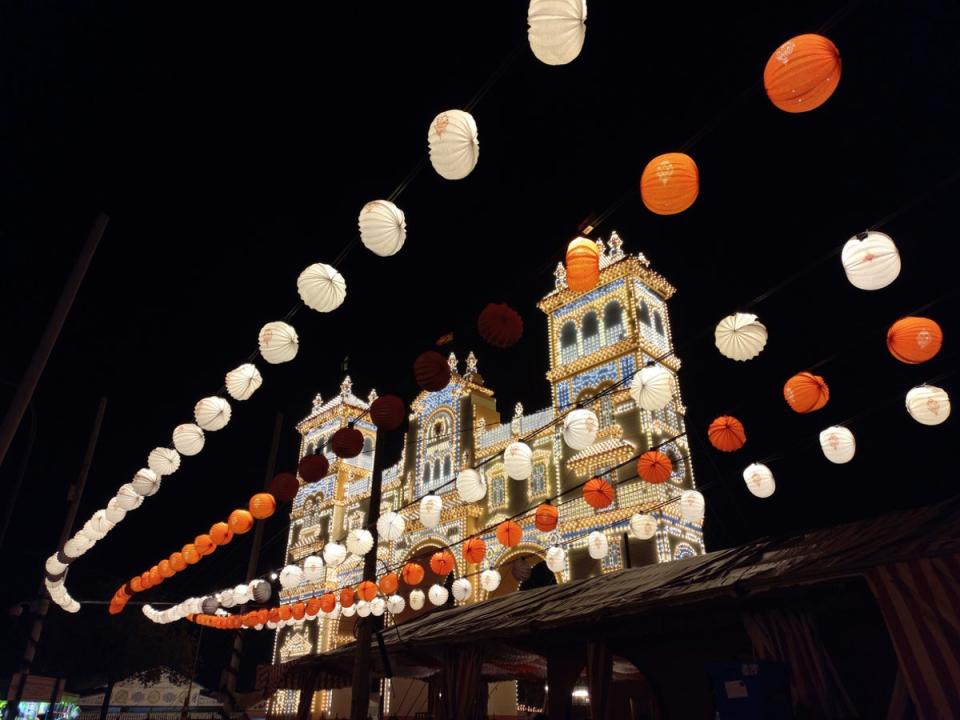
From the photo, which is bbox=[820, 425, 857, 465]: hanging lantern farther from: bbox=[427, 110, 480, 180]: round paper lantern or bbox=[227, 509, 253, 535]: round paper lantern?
bbox=[227, 509, 253, 535]: round paper lantern

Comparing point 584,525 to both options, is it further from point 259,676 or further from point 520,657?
point 259,676

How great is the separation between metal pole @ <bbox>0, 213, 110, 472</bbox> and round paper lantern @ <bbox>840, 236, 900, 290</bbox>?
387 inches

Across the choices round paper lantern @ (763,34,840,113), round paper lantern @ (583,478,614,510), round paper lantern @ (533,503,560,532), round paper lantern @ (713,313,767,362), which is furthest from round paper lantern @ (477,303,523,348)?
round paper lantern @ (583,478,614,510)

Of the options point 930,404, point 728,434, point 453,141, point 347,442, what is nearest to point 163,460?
point 347,442

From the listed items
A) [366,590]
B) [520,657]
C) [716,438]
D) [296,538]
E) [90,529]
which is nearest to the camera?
Result: [520,657]

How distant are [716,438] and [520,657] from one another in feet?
16.1

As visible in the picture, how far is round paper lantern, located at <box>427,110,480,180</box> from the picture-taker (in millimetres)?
5398

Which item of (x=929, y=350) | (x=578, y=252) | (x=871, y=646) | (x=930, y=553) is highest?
(x=578, y=252)

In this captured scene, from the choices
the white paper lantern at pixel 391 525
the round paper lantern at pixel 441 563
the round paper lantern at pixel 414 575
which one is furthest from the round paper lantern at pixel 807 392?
the round paper lantern at pixel 414 575

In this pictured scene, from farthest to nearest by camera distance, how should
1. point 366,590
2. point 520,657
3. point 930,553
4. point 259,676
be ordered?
point 259,676, point 366,590, point 520,657, point 930,553

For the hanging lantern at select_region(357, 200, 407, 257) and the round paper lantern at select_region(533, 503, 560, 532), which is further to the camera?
the round paper lantern at select_region(533, 503, 560, 532)

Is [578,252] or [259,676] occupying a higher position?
[578,252]

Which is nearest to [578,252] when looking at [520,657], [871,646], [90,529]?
[871,646]

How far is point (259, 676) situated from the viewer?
28953 mm
